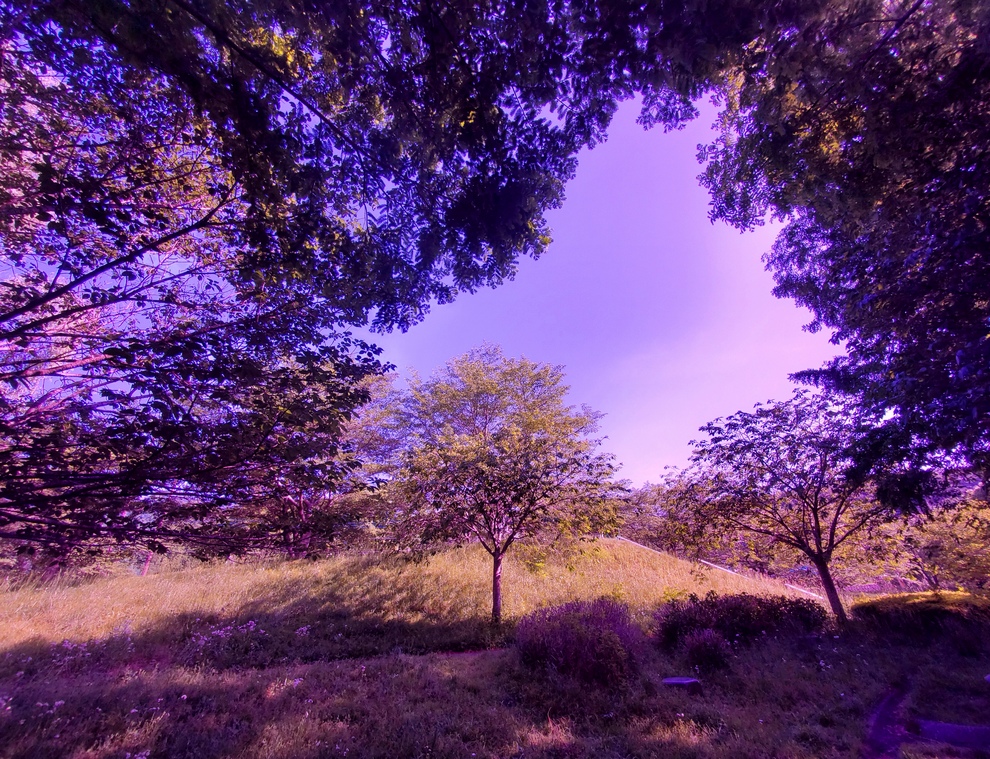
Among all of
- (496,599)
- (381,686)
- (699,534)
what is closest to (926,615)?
(699,534)

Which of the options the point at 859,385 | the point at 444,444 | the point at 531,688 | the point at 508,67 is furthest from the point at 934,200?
the point at 444,444

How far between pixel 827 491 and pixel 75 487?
14.7m

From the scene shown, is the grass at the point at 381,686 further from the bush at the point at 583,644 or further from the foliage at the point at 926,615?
the bush at the point at 583,644

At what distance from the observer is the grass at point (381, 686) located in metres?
4.34

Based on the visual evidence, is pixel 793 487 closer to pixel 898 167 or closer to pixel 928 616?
pixel 928 616

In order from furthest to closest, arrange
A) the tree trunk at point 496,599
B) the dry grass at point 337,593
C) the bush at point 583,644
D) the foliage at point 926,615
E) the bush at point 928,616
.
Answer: the tree trunk at point 496,599 → the dry grass at point 337,593 → the foliage at point 926,615 → the bush at point 928,616 → the bush at point 583,644

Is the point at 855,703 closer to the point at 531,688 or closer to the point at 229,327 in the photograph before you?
the point at 531,688

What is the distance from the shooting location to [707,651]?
720 cm

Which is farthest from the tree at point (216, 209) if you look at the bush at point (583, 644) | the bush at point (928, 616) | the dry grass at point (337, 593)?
the bush at point (928, 616)

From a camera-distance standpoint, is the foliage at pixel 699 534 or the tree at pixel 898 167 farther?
the foliage at pixel 699 534

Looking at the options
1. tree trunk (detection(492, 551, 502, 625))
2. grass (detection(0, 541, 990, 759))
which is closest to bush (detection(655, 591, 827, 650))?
grass (detection(0, 541, 990, 759))

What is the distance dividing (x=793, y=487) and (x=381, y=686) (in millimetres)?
10759

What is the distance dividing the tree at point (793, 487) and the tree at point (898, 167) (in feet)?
14.3

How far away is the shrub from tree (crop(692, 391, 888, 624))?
354cm
